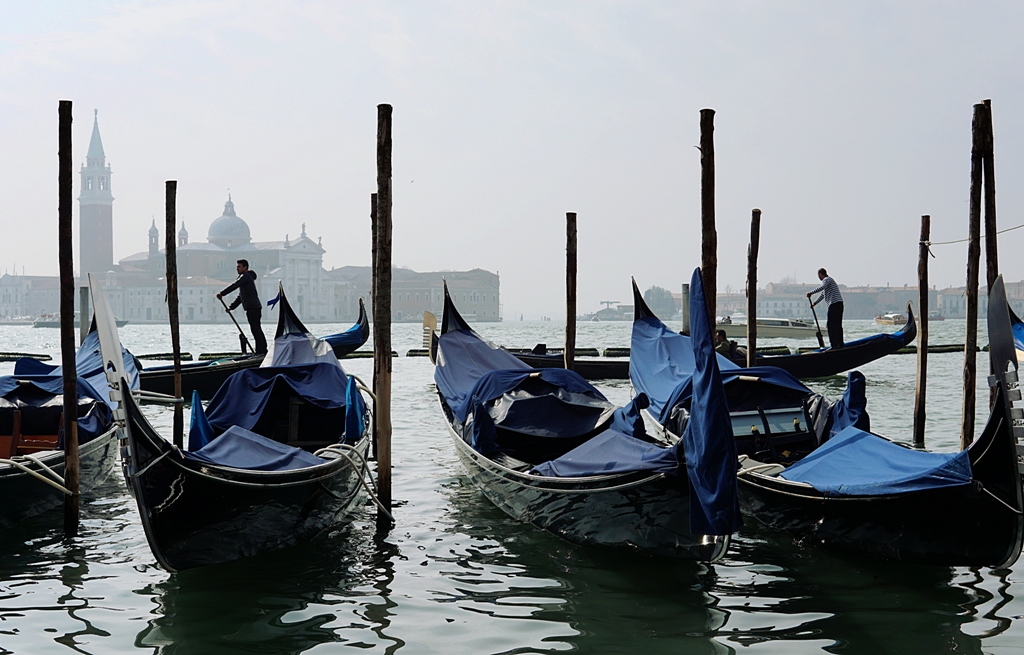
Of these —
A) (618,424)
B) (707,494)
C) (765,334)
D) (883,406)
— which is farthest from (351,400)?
(765,334)

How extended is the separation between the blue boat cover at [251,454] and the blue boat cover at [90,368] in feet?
3.43

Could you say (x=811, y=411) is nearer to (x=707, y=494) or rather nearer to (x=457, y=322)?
(x=707, y=494)

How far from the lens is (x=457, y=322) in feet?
21.9

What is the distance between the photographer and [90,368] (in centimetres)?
601

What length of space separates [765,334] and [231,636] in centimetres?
1878

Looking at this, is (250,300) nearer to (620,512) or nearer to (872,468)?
(620,512)

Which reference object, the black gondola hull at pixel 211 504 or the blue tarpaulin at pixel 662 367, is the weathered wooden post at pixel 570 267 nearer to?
the blue tarpaulin at pixel 662 367

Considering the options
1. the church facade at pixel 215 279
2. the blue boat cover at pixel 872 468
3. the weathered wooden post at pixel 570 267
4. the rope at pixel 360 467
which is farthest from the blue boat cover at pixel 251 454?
the church facade at pixel 215 279

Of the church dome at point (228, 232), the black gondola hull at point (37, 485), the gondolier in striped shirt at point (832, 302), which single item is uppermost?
the church dome at point (228, 232)

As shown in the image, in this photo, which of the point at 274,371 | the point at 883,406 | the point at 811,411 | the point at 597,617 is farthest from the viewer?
the point at 883,406

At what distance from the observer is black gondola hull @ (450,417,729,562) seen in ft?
10.1

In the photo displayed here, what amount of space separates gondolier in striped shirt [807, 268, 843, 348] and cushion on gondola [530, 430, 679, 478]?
254 inches

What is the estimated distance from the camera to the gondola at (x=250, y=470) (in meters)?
3.06

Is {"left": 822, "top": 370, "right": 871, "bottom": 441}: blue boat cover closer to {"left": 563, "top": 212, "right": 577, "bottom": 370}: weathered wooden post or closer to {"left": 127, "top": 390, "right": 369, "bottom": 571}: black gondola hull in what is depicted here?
{"left": 127, "top": 390, "right": 369, "bottom": 571}: black gondola hull
